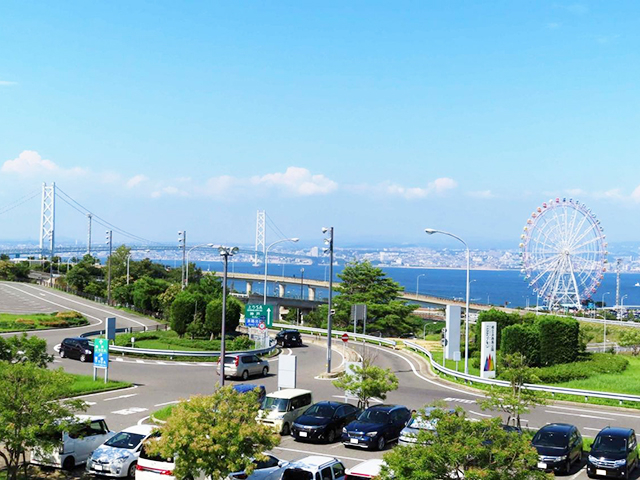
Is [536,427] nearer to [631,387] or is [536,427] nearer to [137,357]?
[631,387]

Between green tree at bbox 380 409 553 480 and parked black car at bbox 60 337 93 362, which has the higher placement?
green tree at bbox 380 409 553 480

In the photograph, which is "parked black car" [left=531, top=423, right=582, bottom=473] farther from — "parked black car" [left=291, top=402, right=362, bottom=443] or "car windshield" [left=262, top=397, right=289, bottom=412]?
"car windshield" [left=262, top=397, right=289, bottom=412]

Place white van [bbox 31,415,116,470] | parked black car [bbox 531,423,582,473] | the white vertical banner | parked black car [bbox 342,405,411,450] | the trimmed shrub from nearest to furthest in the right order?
1. white van [bbox 31,415,116,470]
2. parked black car [bbox 531,423,582,473]
3. parked black car [bbox 342,405,411,450]
4. the white vertical banner
5. the trimmed shrub

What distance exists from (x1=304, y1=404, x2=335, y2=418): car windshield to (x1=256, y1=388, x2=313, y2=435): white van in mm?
727

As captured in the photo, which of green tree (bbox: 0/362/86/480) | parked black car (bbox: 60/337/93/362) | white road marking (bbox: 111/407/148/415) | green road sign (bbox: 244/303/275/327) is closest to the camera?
green tree (bbox: 0/362/86/480)

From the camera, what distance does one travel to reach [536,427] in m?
28.7

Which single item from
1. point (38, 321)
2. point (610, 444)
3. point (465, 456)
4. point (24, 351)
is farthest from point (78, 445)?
point (38, 321)

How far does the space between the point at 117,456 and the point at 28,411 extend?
323 cm

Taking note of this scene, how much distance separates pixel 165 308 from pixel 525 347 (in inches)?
1591

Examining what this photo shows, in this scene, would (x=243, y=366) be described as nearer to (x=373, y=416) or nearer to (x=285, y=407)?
(x=285, y=407)

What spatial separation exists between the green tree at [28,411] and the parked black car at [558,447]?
13.5 m

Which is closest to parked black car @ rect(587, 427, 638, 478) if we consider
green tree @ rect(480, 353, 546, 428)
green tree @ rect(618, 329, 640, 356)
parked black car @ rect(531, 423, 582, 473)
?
parked black car @ rect(531, 423, 582, 473)

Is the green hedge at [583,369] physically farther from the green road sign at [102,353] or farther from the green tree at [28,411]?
the green tree at [28,411]

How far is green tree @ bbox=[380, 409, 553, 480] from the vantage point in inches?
549
